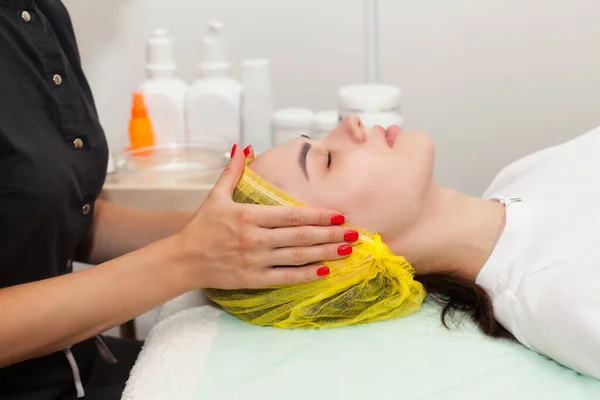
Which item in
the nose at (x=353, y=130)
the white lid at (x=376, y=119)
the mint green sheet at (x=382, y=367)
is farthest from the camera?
the white lid at (x=376, y=119)

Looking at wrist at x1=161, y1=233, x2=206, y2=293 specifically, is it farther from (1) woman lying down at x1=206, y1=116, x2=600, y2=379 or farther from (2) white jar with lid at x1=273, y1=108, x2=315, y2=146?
(2) white jar with lid at x1=273, y1=108, x2=315, y2=146

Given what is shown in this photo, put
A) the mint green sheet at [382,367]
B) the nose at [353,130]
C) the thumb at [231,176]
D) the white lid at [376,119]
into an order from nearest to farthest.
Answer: the mint green sheet at [382,367], the thumb at [231,176], the nose at [353,130], the white lid at [376,119]

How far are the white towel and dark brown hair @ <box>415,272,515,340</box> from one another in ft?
1.10

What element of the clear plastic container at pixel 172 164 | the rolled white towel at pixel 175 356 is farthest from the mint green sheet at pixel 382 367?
the clear plastic container at pixel 172 164

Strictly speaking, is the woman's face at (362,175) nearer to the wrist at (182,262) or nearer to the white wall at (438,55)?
the wrist at (182,262)

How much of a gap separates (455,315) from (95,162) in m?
0.62

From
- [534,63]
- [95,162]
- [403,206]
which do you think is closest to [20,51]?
[95,162]

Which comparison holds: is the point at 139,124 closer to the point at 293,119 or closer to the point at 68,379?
the point at 293,119

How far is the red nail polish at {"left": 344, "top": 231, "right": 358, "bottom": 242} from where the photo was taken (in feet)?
2.99

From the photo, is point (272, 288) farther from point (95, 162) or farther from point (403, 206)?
point (95, 162)

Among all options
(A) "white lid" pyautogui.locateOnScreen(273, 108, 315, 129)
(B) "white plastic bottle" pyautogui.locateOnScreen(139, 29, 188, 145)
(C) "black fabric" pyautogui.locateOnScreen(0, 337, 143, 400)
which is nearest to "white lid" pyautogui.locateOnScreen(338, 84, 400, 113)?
(A) "white lid" pyautogui.locateOnScreen(273, 108, 315, 129)

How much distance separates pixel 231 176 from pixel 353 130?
0.71ft

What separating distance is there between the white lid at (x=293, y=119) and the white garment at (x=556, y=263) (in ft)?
1.62

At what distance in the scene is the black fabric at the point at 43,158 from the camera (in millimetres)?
927
